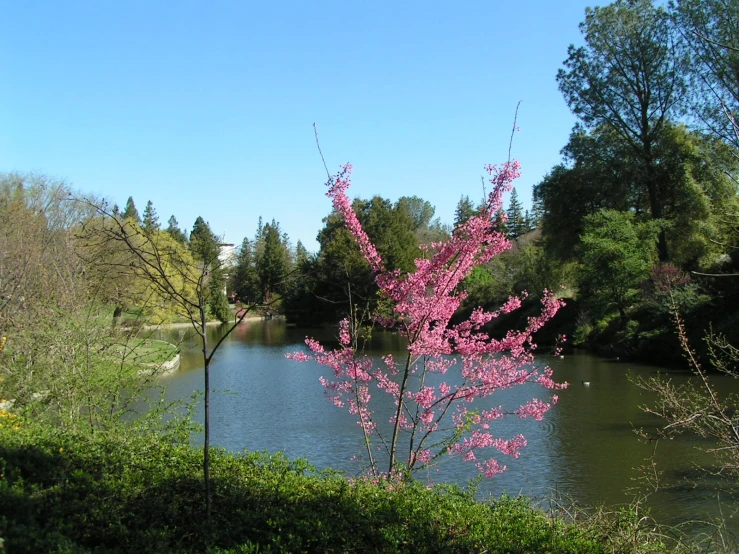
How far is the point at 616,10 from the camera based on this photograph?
82.5 ft

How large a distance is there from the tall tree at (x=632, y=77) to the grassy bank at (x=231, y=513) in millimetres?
24045

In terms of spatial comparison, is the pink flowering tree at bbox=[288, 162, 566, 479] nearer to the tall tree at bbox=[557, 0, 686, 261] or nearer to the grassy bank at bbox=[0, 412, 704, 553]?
the grassy bank at bbox=[0, 412, 704, 553]

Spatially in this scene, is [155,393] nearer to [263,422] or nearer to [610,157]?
[263,422]

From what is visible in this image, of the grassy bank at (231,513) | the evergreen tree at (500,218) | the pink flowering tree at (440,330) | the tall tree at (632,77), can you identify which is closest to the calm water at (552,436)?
the pink flowering tree at (440,330)

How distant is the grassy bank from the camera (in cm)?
365

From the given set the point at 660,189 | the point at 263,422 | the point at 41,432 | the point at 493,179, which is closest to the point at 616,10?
the point at 660,189

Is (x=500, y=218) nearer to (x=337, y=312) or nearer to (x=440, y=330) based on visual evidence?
(x=440, y=330)

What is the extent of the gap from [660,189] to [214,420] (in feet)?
70.9

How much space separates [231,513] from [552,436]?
9.44m

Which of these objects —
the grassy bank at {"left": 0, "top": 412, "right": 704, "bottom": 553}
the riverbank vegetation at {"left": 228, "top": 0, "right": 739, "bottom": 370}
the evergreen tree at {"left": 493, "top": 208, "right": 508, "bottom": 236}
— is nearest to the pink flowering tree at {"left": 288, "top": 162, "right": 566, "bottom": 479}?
the evergreen tree at {"left": 493, "top": 208, "right": 508, "bottom": 236}

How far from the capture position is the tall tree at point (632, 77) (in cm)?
2475

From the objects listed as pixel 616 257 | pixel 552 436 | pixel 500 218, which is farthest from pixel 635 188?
pixel 500 218

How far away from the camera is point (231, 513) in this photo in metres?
4.12

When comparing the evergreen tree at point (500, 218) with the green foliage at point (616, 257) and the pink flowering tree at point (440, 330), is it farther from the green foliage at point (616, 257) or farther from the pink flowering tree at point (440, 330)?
the green foliage at point (616, 257)
